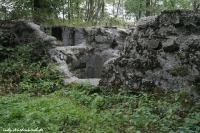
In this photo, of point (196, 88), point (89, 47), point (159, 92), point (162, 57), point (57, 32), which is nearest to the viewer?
point (196, 88)

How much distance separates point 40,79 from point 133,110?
3.24 m

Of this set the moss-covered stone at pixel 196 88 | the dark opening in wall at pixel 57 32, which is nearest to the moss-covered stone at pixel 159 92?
the moss-covered stone at pixel 196 88

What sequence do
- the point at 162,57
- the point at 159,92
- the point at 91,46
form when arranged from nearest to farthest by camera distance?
the point at 159,92 → the point at 162,57 → the point at 91,46

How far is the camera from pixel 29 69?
668 centimetres

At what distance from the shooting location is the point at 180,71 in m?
4.14

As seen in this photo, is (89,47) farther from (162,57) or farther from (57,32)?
(162,57)

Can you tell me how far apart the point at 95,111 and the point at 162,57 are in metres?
1.75

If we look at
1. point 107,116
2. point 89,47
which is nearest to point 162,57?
point 107,116

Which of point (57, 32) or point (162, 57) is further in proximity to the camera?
point (57, 32)

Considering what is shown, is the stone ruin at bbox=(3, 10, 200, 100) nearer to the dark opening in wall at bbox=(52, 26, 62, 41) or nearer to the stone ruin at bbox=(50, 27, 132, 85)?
the stone ruin at bbox=(50, 27, 132, 85)

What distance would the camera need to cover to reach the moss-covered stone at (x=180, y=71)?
409 centimetres

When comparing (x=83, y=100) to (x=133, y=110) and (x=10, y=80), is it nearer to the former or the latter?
(x=133, y=110)

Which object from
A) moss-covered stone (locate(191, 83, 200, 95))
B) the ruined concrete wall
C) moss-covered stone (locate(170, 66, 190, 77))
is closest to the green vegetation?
moss-covered stone (locate(191, 83, 200, 95))

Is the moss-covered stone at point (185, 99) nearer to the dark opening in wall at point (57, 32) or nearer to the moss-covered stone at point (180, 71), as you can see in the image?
the moss-covered stone at point (180, 71)
